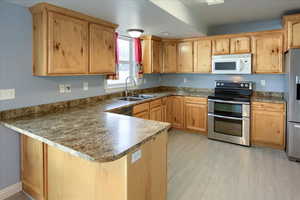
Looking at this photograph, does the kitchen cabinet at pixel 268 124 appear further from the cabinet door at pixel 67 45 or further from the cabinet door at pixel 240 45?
the cabinet door at pixel 67 45

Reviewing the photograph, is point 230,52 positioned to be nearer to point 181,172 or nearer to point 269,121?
point 269,121

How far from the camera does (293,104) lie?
A: 124 inches

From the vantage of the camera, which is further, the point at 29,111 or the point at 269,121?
the point at 269,121

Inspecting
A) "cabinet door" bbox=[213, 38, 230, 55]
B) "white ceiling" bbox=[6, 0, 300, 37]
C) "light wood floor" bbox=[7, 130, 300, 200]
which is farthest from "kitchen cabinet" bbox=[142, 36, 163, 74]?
"light wood floor" bbox=[7, 130, 300, 200]

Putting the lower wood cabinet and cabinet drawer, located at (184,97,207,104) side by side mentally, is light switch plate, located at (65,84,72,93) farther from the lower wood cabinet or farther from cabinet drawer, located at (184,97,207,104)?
cabinet drawer, located at (184,97,207,104)

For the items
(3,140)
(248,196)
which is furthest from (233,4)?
(3,140)

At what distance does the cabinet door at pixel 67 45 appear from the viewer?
2354 mm

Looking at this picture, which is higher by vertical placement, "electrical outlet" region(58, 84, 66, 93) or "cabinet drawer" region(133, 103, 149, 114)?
"electrical outlet" region(58, 84, 66, 93)

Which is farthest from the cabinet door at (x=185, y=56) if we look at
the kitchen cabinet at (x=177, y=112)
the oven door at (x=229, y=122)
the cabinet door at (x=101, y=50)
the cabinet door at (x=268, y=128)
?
the cabinet door at (x=101, y=50)

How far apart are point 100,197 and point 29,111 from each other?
4.96 feet

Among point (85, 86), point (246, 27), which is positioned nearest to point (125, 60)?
point (85, 86)

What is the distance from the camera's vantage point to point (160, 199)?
191cm

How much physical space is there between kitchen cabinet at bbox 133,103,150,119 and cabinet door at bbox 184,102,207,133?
47.0 inches

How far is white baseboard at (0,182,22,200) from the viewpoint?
2.23 metres
